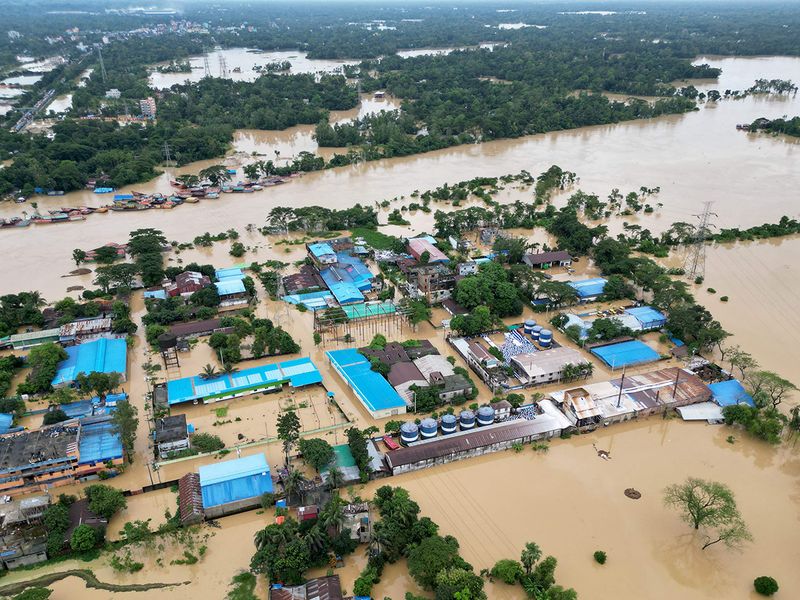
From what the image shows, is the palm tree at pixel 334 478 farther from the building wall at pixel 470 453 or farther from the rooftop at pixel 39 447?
the rooftop at pixel 39 447

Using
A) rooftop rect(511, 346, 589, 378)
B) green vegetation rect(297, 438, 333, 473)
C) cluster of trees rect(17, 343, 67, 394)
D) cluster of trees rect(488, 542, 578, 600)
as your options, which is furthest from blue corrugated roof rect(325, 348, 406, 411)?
cluster of trees rect(17, 343, 67, 394)

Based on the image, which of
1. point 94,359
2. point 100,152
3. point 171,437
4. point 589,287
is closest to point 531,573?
point 171,437

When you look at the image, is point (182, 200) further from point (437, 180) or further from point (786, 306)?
point (786, 306)

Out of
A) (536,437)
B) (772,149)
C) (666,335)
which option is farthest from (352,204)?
(772,149)

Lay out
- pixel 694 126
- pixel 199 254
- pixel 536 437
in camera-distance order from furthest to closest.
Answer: pixel 694 126, pixel 199 254, pixel 536 437

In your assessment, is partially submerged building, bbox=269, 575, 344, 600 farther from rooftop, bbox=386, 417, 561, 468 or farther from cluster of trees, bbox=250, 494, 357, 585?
rooftop, bbox=386, 417, 561, 468

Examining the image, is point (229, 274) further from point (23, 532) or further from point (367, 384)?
point (23, 532)

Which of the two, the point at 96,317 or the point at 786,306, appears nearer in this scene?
the point at 96,317

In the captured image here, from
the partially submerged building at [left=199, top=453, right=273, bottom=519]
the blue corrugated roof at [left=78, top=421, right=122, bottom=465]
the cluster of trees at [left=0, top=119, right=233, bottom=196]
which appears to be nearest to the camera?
the partially submerged building at [left=199, top=453, right=273, bottom=519]
